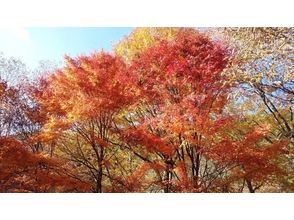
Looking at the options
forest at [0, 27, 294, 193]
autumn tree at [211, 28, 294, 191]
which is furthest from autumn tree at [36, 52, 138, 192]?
autumn tree at [211, 28, 294, 191]

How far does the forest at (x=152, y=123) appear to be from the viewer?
8.33 metres

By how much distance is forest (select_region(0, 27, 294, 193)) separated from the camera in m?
8.33

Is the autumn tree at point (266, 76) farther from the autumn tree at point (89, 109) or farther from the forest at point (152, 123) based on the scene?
the autumn tree at point (89, 109)

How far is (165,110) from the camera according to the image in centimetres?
873

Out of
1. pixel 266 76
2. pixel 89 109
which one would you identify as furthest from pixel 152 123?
pixel 266 76

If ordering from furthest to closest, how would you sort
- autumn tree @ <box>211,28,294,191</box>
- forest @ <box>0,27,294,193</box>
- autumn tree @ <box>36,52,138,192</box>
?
1. autumn tree @ <box>36,52,138,192</box>
2. forest @ <box>0,27,294,193</box>
3. autumn tree @ <box>211,28,294,191</box>

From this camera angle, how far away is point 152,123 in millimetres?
8664

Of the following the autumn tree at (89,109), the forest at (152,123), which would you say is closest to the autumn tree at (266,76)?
the forest at (152,123)

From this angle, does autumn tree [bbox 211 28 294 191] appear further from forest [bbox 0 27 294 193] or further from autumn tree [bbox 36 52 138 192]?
autumn tree [bbox 36 52 138 192]

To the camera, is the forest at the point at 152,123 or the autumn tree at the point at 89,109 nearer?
the forest at the point at 152,123

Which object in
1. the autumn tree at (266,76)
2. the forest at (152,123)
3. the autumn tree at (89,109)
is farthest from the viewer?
the autumn tree at (89,109)

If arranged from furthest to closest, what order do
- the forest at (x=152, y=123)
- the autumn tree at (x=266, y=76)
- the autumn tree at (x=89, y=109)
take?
the autumn tree at (x=89, y=109), the forest at (x=152, y=123), the autumn tree at (x=266, y=76)
